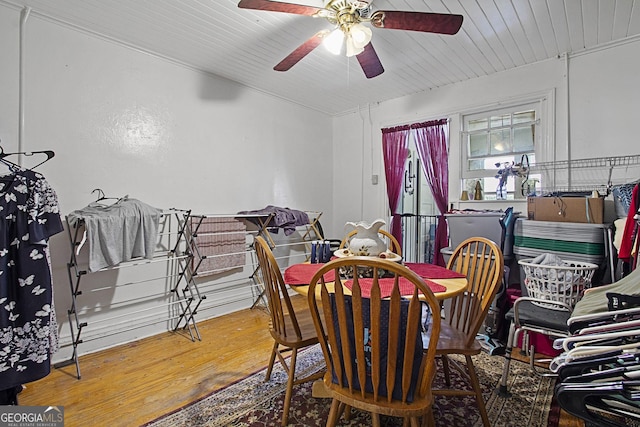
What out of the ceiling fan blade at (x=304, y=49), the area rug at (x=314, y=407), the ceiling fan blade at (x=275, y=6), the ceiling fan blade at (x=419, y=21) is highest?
the ceiling fan blade at (x=275, y=6)

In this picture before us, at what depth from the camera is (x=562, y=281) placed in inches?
84.6

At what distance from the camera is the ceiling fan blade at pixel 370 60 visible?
2144mm

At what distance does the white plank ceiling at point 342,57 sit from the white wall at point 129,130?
174 mm

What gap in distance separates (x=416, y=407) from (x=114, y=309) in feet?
8.41

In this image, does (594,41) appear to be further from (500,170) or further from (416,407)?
(416,407)

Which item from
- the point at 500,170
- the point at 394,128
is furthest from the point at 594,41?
the point at 394,128

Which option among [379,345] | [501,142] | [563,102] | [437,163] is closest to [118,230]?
[379,345]

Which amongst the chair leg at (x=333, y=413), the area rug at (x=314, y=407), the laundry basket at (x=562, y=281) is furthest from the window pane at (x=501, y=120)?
the chair leg at (x=333, y=413)

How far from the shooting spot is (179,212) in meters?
3.05

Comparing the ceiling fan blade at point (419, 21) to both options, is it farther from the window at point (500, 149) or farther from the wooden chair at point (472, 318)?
the window at point (500, 149)

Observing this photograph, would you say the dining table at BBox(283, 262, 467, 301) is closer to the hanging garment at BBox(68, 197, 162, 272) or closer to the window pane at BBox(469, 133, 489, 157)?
the hanging garment at BBox(68, 197, 162, 272)

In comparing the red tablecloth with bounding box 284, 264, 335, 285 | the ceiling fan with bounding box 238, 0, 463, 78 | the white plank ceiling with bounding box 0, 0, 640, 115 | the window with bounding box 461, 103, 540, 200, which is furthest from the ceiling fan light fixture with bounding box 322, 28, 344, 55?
the window with bounding box 461, 103, 540, 200

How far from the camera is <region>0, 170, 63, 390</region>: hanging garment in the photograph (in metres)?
1.68

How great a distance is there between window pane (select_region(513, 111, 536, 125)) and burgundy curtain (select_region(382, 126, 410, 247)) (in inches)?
45.3
